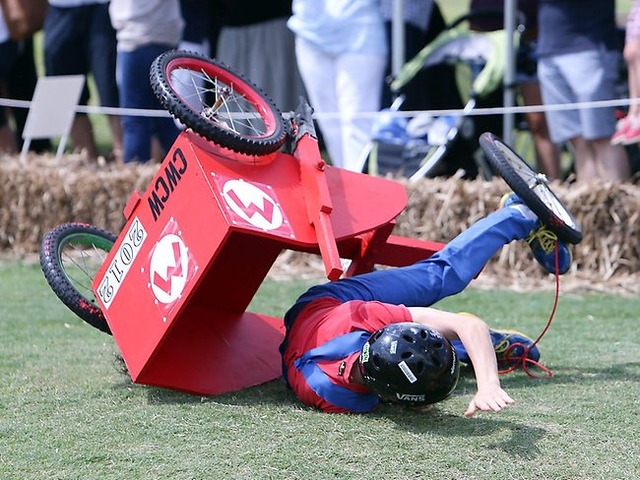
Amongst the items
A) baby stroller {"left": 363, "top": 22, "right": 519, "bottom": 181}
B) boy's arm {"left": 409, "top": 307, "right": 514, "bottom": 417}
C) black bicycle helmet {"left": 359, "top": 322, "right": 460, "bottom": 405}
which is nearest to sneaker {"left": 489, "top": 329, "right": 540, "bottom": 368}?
boy's arm {"left": 409, "top": 307, "right": 514, "bottom": 417}

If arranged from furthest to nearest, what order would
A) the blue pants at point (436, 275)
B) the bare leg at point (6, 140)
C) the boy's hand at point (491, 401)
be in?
the bare leg at point (6, 140)
the blue pants at point (436, 275)
the boy's hand at point (491, 401)

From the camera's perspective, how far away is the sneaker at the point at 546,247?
4980mm

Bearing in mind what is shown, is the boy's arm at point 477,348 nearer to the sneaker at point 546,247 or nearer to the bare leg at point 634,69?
the sneaker at point 546,247

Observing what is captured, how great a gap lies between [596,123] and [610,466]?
4083 millimetres

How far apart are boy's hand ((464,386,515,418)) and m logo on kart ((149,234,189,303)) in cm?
118

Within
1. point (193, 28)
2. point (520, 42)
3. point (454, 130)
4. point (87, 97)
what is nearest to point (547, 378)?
point (454, 130)

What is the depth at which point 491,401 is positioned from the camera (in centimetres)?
386

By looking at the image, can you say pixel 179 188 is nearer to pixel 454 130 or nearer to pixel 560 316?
pixel 560 316

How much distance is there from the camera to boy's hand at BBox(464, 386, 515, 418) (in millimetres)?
3828

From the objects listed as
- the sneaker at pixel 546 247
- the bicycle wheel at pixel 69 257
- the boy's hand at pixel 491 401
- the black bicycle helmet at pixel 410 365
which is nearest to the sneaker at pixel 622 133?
the sneaker at pixel 546 247

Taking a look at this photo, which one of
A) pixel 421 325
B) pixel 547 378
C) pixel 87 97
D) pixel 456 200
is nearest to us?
pixel 421 325

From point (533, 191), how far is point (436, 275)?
0.54 meters

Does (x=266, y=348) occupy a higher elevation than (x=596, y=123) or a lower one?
lower

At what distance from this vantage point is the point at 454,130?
330 inches
